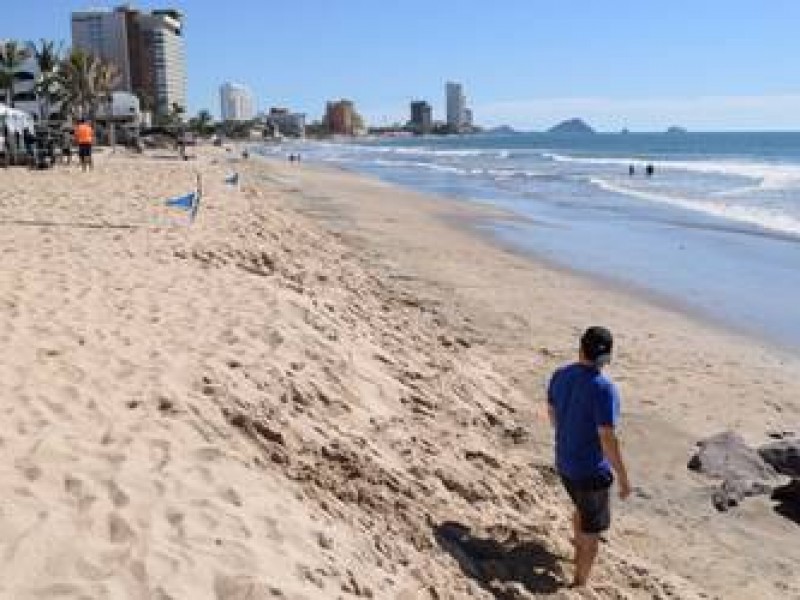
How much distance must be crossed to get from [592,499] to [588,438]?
0.34 meters

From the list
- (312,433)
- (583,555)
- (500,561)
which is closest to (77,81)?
(312,433)

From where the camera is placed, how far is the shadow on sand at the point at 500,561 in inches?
206

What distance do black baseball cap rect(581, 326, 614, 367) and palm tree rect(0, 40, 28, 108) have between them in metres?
48.2

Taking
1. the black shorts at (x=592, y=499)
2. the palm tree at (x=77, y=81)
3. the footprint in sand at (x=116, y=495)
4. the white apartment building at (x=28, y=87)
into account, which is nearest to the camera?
the footprint in sand at (x=116, y=495)

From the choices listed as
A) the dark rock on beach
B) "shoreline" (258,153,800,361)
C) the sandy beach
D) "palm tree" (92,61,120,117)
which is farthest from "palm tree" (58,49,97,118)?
the dark rock on beach

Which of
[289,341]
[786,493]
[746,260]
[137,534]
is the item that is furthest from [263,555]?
[746,260]

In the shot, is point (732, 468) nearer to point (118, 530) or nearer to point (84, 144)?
point (118, 530)

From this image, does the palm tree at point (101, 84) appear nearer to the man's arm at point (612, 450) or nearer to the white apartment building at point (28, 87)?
the white apartment building at point (28, 87)

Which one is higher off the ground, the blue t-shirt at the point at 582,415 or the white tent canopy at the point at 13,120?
the white tent canopy at the point at 13,120

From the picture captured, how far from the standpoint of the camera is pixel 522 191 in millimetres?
40969

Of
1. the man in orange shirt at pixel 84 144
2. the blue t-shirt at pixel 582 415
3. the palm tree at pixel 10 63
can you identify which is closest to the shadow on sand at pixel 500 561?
the blue t-shirt at pixel 582 415

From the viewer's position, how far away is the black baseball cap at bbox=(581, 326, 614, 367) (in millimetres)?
4957

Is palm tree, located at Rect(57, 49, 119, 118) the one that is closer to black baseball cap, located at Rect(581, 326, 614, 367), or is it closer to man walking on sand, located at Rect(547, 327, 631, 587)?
man walking on sand, located at Rect(547, 327, 631, 587)

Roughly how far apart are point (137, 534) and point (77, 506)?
0.35 metres
